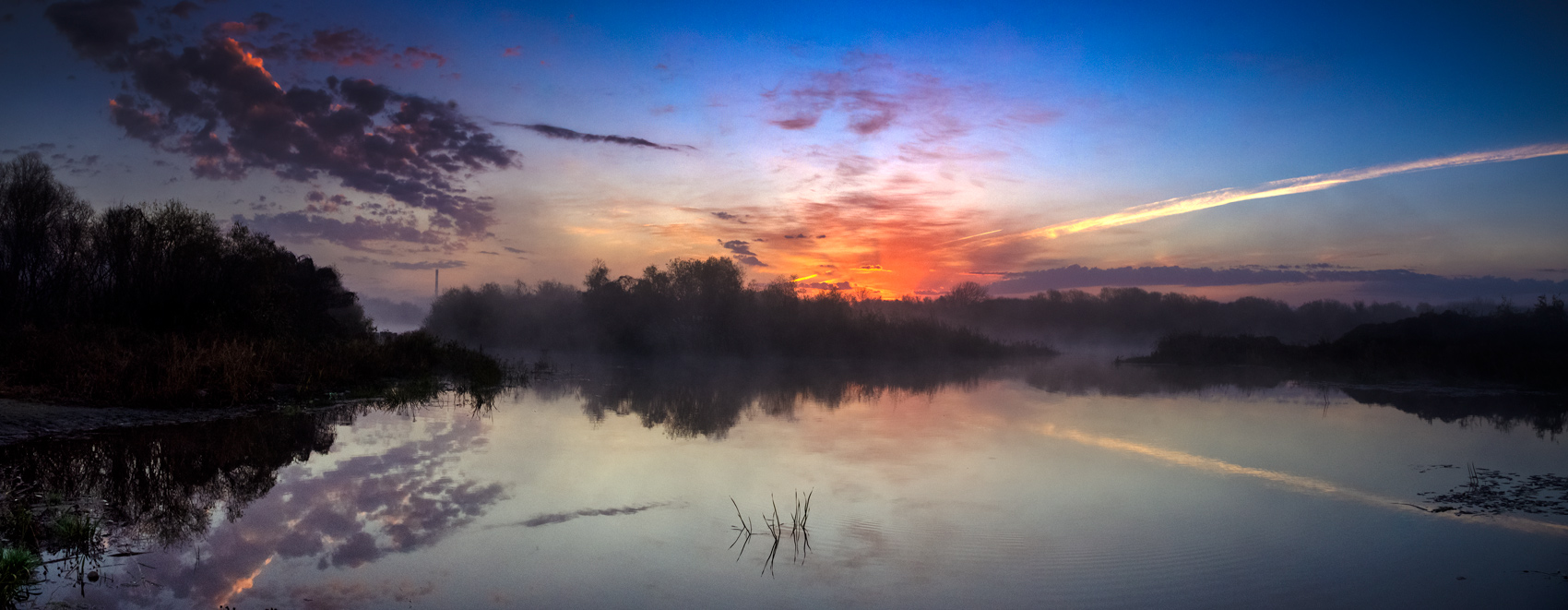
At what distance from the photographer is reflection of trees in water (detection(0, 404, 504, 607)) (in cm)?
451

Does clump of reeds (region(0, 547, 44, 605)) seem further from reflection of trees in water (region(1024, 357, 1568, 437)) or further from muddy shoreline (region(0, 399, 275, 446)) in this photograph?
reflection of trees in water (region(1024, 357, 1568, 437))

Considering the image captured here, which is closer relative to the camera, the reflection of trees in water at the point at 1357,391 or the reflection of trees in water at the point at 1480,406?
the reflection of trees in water at the point at 1480,406

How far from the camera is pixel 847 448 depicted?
9.93 metres

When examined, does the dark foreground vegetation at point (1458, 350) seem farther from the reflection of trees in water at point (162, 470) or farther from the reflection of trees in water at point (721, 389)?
the reflection of trees in water at point (162, 470)

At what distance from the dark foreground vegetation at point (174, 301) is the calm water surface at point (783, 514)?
12.0ft

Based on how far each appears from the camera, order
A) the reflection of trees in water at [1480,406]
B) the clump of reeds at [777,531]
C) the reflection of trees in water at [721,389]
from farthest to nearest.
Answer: the reflection of trees in water at [721,389] < the reflection of trees in water at [1480,406] < the clump of reeds at [777,531]

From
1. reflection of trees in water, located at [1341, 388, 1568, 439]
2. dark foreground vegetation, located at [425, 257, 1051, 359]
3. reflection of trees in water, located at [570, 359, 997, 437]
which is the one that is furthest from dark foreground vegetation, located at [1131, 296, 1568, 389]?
dark foreground vegetation, located at [425, 257, 1051, 359]

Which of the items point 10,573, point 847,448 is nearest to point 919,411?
point 847,448

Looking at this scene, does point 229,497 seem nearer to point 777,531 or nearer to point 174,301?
point 777,531

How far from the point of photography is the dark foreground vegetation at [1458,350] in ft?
66.8

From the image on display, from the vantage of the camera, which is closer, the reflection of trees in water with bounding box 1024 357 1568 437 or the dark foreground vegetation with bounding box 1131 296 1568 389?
the reflection of trees in water with bounding box 1024 357 1568 437

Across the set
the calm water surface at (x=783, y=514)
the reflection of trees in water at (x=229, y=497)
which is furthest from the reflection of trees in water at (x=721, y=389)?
the reflection of trees in water at (x=229, y=497)

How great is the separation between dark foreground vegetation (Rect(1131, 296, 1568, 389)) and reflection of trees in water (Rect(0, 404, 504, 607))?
2768cm

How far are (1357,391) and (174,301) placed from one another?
31.5 m
